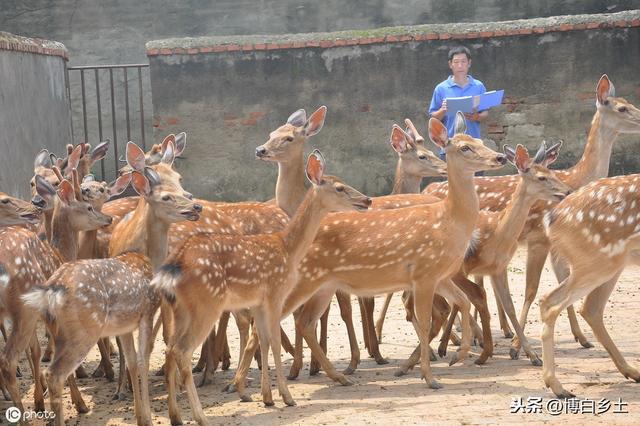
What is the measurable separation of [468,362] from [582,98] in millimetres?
6746

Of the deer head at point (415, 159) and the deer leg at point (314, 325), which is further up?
the deer head at point (415, 159)

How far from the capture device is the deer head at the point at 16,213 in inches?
332

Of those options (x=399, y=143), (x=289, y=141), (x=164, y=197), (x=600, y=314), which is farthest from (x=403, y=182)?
(x=164, y=197)

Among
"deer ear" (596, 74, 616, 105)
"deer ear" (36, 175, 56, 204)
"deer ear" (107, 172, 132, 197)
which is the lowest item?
"deer ear" (107, 172, 132, 197)

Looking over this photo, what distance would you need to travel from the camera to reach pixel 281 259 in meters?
7.56

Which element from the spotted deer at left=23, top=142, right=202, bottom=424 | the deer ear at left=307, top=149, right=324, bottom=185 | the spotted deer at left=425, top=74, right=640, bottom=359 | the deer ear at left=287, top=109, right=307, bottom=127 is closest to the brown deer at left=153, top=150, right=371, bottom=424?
the deer ear at left=307, top=149, right=324, bottom=185

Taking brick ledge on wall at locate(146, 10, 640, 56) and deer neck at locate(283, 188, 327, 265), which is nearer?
deer neck at locate(283, 188, 327, 265)

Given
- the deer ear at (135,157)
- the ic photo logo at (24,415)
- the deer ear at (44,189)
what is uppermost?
the deer ear at (135,157)

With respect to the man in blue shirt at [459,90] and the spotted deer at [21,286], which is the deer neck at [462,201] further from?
the man in blue shirt at [459,90]

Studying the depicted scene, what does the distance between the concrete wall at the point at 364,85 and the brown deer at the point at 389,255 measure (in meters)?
6.48

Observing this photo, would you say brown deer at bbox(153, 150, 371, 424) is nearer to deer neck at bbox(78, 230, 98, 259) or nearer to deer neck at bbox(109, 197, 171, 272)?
deer neck at bbox(109, 197, 171, 272)

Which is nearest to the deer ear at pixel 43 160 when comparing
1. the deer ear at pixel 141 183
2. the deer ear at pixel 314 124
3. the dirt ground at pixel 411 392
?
the dirt ground at pixel 411 392

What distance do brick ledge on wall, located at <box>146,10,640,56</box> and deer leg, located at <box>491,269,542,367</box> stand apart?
247 inches

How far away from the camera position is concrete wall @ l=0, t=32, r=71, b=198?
471 inches
